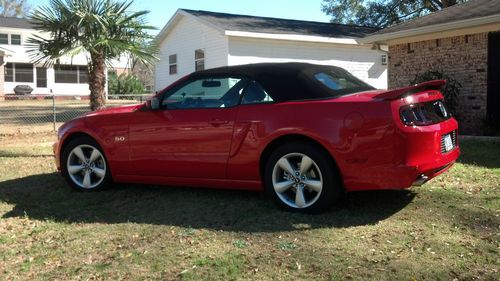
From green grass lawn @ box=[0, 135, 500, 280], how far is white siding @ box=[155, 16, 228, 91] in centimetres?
1257

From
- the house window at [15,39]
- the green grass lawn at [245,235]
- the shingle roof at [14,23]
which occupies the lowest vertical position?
the green grass lawn at [245,235]

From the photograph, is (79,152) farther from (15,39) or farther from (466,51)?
(15,39)

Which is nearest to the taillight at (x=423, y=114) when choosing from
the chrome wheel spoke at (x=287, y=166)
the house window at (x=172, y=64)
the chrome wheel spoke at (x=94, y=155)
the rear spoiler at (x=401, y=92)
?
the rear spoiler at (x=401, y=92)

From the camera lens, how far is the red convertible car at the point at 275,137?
15.5 ft

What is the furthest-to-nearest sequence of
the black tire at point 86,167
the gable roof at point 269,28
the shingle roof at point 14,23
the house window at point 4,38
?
the shingle roof at point 14,23, the house window at point 4,38, the gable roof at point 269,28, the black tire at point 86,167

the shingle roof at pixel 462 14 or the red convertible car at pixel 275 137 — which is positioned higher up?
the shingle roof at pixel 462 14

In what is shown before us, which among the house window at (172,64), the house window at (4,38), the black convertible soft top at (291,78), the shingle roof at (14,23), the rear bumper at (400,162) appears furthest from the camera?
the shingle roof at (14,23)

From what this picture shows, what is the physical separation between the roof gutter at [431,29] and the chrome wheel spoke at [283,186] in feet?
23.7

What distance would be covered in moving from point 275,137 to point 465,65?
804 cm

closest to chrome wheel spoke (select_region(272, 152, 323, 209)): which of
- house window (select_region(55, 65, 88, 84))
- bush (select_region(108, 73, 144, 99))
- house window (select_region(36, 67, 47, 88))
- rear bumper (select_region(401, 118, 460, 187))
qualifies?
rear bumper (select_region(401, 118, 460, 187))

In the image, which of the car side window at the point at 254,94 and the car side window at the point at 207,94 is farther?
the car side window at the point at 207,94

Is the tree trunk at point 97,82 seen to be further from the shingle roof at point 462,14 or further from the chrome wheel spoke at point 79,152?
the shingle roof at point 462,14

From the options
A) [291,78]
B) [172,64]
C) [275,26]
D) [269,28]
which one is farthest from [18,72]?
[291,78]

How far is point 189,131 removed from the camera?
5.68m
